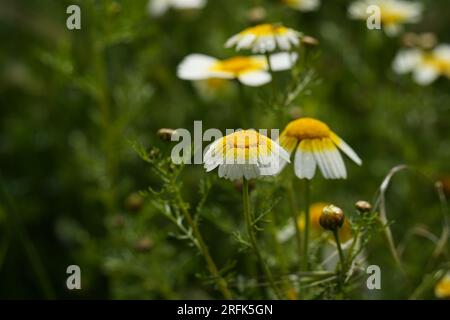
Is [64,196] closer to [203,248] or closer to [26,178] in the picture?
[26,178]

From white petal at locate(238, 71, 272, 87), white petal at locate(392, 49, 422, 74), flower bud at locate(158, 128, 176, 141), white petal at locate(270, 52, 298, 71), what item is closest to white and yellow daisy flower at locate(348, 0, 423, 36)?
white petal at locate(392, 49, 422, 74)

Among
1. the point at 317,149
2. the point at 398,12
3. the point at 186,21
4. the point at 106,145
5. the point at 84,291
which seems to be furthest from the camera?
the point at 186,21

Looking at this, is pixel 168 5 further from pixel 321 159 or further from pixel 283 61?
pixel 321 159

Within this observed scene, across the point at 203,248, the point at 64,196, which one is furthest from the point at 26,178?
the point at 203,248

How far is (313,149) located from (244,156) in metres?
0.21

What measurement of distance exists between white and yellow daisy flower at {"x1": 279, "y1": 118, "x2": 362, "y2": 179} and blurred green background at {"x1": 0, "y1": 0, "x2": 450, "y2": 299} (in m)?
0.31

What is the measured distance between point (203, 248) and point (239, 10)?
1.65 meters

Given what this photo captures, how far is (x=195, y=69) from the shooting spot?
1.74 metres

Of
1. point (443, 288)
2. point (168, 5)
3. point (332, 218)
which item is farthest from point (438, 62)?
point (332, 218)

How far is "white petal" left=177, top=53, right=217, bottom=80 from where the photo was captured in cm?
167

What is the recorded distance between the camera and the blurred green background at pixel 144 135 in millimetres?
2098

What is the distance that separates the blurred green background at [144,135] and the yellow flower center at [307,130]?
12.7 inches
